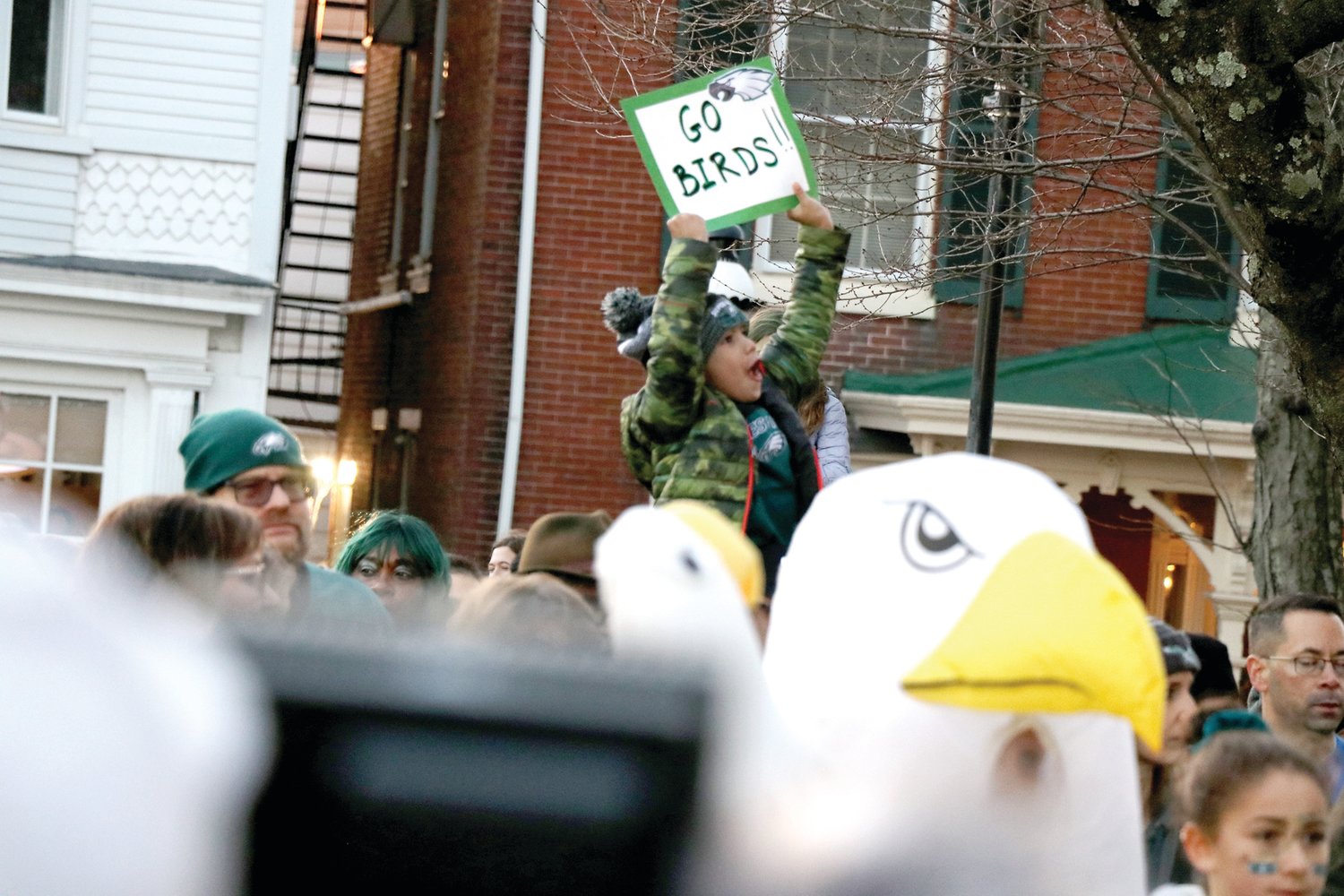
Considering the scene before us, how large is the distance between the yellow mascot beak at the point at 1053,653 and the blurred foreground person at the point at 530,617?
0.27m

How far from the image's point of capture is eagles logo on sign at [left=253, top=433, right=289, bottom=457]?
3619mm

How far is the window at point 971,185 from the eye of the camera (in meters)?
7.68

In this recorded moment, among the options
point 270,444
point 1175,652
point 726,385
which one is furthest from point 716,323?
point 1175,652

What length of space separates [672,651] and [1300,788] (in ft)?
7.12

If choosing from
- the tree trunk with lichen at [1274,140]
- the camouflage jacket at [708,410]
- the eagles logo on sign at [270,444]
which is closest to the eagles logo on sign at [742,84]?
the camouflage jacket at [708,410]

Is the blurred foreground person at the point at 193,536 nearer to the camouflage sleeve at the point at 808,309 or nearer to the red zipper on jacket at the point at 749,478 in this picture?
the red zipper on jacket at the point at 749,478

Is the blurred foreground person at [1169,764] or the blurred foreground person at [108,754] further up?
the blurred foreground person at [108,754]

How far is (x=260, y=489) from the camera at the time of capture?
3.63 meters

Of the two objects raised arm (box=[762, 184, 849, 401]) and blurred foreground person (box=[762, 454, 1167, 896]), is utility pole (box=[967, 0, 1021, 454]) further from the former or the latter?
blurred foreground person (box=[762, 454, 1167, 896])

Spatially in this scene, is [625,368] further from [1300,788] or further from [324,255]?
[1300,788]

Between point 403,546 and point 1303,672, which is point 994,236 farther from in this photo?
point 403,546

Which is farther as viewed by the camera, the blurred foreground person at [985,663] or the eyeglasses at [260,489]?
the eyeglasses at [260,489]

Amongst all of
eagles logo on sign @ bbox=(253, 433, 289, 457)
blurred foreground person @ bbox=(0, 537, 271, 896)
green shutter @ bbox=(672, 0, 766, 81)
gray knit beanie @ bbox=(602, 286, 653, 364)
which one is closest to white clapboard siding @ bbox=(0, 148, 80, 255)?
green shutter @ bbox=(672, 0, 766, 81)

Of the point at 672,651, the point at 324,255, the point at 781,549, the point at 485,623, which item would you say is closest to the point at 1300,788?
the point at 781,549
